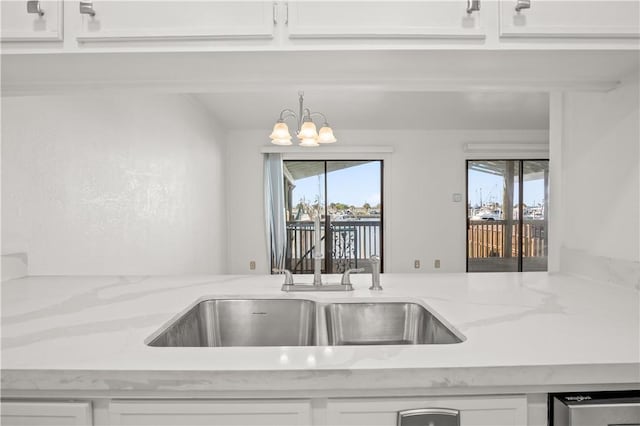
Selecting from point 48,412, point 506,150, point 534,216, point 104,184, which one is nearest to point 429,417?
point 48,412

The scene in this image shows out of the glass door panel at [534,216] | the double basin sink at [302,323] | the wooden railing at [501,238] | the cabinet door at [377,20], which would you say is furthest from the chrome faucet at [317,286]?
the glass door panel at [534,216]

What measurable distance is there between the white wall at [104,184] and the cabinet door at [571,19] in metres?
1.78

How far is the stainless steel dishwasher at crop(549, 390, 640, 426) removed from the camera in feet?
2.29

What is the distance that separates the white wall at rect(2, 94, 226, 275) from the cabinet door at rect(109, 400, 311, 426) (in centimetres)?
110

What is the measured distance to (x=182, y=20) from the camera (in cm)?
97

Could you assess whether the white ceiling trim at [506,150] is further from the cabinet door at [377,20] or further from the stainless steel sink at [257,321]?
the stainless steel sink at [257,321]

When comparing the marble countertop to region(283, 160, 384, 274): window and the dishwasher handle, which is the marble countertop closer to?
the dishwasher handle

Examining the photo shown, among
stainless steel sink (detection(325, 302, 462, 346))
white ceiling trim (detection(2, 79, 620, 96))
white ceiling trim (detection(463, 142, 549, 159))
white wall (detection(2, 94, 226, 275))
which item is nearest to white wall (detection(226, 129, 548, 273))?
white ceiling trim (detection(463, 142, 549, 159))

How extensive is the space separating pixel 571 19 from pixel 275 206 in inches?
192

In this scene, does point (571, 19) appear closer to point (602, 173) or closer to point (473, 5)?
point (473, 5)

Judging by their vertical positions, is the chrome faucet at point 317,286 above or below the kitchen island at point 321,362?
above

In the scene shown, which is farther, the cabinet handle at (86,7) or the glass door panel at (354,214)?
the glass door panel at (354,214)

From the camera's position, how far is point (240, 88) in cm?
126

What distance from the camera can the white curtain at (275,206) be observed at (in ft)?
18.3
